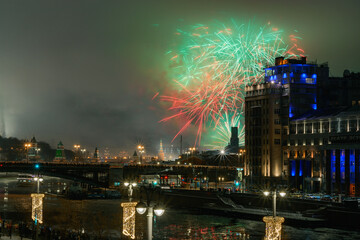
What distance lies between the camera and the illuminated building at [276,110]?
4934 inches

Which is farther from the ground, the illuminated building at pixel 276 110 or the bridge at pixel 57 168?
the illuminated building at pixel 276 110

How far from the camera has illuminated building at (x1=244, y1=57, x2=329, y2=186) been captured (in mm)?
125312

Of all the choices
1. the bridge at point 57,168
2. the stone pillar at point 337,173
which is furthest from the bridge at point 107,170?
the stone pillar at point 337,173

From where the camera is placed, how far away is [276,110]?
127188mm

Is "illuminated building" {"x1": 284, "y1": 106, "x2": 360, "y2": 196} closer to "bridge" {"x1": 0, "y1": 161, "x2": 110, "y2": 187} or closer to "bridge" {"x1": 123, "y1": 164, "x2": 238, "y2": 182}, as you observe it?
"bridge" {"x1": 123, "y1": 164, "x2": 238, "y2": 182}

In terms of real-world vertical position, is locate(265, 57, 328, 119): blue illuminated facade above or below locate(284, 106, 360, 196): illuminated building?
above

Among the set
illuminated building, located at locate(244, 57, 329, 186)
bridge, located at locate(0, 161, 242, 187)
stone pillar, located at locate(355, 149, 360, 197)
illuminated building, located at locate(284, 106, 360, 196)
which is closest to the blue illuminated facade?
illuminated building, located at locate(244, 57, 329, 186)

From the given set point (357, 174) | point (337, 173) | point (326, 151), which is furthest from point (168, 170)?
point (357, 174)

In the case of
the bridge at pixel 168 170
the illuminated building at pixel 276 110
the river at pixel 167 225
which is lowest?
the river at pixel 167 225

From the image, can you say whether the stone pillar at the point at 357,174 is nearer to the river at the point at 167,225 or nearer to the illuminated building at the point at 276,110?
the illuminated building at the point at 276,110

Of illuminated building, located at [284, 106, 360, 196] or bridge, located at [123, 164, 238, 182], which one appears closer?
illuminated building, located at [284, 106, 360, 196]

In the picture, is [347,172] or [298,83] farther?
[298,83]

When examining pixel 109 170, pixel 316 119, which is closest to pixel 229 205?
pixel 316 119

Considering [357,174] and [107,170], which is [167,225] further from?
[107,170]
